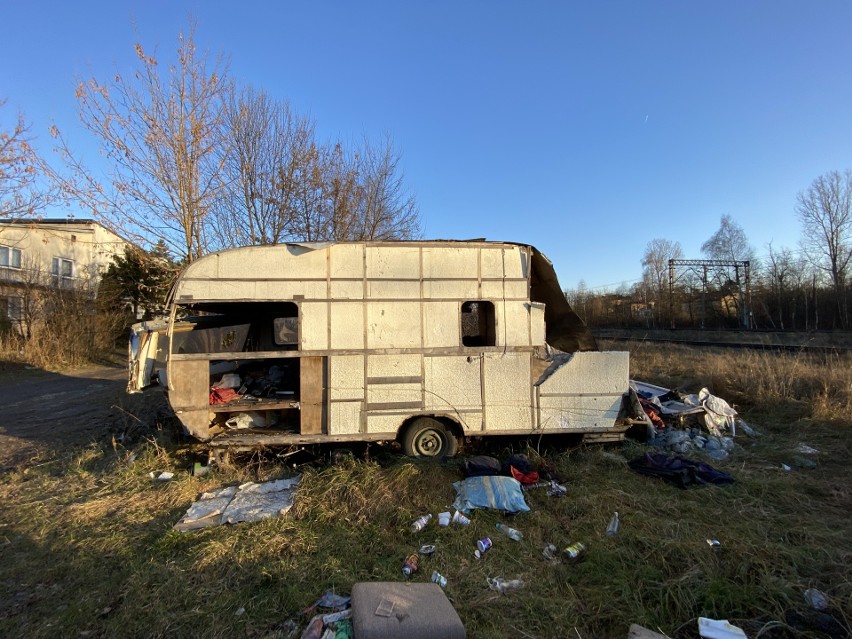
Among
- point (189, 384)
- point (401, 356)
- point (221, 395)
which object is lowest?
point (221, 395)

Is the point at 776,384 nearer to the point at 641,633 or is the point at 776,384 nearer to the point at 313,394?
the point at 641,633

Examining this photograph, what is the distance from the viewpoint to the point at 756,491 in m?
4.72

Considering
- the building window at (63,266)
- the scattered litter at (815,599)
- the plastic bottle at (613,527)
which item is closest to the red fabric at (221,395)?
the plastic bottle at (613,527)

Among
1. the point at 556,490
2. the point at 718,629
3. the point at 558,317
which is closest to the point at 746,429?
the point at 558,317

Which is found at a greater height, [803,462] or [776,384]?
[776,384]

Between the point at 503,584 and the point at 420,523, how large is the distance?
1058 millimetres

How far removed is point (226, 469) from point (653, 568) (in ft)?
15.6

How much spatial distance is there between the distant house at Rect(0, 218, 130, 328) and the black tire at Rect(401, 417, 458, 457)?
10269 mm

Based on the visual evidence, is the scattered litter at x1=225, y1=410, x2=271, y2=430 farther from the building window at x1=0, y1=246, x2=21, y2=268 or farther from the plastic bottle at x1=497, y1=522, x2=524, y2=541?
the building window at x1=0, y1=246, x2=21, y2=268

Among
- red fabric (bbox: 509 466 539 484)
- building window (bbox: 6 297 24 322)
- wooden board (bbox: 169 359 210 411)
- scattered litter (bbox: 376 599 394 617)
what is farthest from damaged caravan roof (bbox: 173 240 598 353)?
building window (bbox: 6 297 24 322)

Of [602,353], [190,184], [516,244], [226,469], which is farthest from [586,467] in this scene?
[190,184]

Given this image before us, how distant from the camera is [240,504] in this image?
4.53 metres

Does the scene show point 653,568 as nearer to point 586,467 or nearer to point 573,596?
point 573,596

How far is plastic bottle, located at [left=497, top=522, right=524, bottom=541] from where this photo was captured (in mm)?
3830
